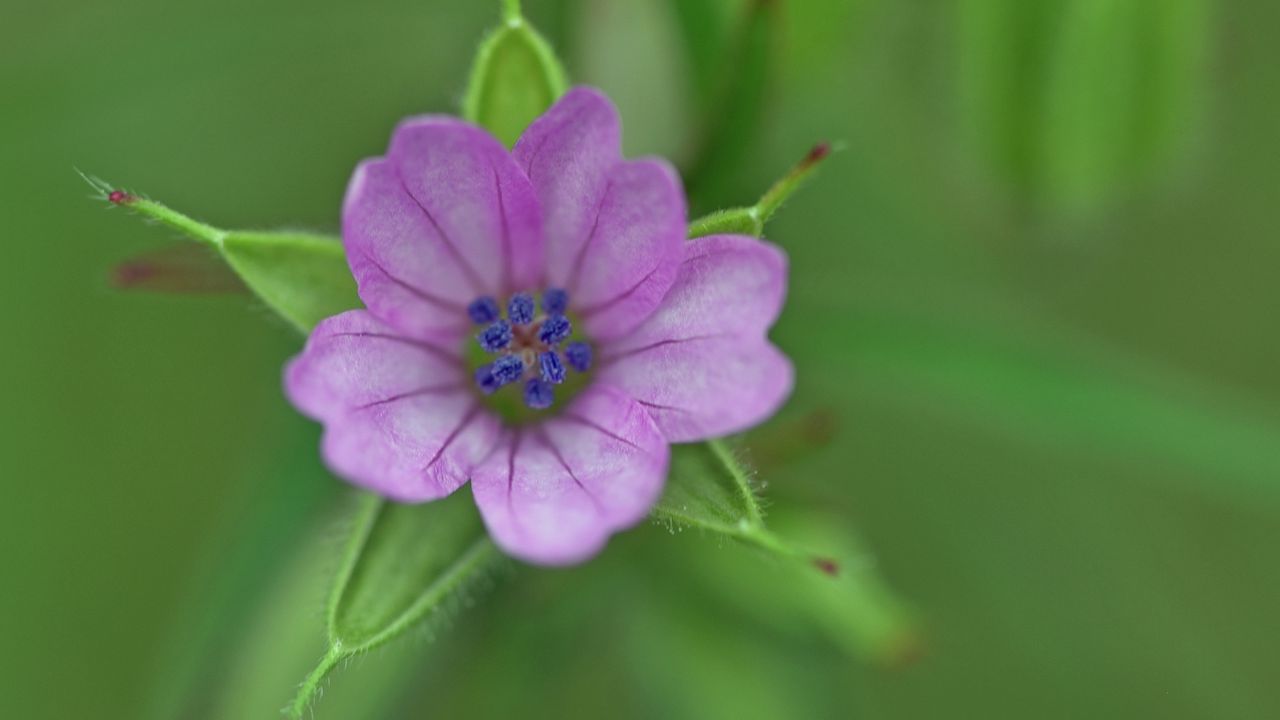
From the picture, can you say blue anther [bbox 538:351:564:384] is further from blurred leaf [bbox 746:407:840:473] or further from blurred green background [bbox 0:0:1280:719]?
blurred green background [bbox 0:0:1280:719]

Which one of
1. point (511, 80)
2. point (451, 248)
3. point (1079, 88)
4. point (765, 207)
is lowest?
point (1079, 88)

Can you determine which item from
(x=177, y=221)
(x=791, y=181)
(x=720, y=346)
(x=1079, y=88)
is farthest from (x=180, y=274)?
(x=1079, y=88)

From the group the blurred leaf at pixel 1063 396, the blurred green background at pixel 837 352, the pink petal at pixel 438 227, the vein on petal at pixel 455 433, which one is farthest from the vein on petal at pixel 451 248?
the blurred leaf at pixel 1063 396

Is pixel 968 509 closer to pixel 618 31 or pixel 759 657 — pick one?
pixel 759 657

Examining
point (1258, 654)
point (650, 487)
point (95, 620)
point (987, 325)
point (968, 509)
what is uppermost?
point (650, 487)

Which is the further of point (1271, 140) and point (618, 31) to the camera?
point (1271, 140)

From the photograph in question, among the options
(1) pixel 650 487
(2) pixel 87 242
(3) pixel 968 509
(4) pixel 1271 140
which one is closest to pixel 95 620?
(2) pixel 87 242

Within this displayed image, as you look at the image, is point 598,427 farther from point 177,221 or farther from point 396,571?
point 177,221
